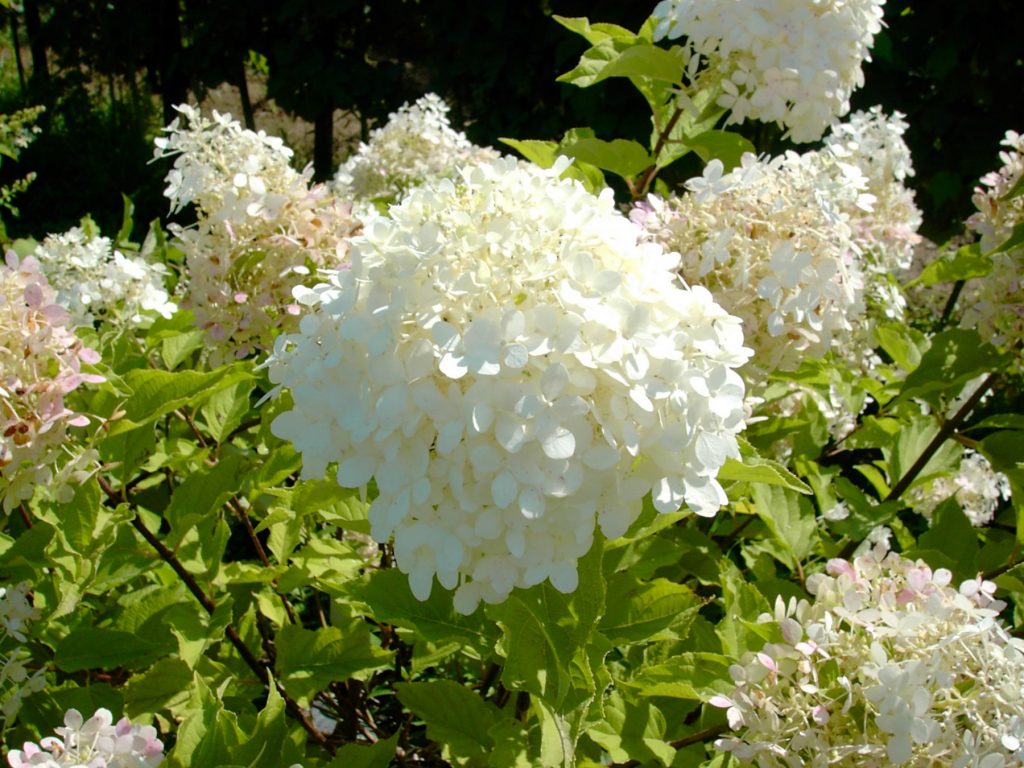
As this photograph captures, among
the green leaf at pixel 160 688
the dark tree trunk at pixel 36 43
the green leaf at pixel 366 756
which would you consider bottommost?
the dark tree trunk at pixel 36 43

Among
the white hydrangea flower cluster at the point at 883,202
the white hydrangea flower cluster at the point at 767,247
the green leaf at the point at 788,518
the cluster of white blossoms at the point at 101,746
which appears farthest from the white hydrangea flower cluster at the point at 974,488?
the cluster of white blossoms at the point at 101,746

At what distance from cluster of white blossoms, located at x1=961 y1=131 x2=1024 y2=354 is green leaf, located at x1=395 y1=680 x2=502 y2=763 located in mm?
1265

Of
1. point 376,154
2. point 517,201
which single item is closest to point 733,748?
point 517,201

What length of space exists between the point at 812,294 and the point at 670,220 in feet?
0.90

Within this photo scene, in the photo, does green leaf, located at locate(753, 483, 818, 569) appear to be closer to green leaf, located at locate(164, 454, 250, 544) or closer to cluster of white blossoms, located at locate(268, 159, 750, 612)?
cluster of white blossoms, located at locate(268, 159, 750, 612)

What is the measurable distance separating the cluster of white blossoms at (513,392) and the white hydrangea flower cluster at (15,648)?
28.6 inches

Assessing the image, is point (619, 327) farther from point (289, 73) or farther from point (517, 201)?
point (289, 73)

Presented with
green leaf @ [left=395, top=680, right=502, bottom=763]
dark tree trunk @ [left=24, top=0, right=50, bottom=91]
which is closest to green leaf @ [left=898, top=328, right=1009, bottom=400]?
green leaf @ [left=395, top=680, right=502, bottom=763]

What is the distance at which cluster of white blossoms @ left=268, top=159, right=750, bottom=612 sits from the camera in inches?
38.5

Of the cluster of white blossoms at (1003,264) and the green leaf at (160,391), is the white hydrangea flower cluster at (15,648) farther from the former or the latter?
the cluster of white blossoms at (1003,264)

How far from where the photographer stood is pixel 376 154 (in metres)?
3.29

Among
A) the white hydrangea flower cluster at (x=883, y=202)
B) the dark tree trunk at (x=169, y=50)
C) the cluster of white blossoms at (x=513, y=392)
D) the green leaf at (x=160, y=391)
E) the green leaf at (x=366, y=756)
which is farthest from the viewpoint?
the dark tree trunk at (x=169, y=50)

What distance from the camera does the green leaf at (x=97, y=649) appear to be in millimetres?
1465

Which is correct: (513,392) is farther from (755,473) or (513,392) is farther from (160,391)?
(160,391)
